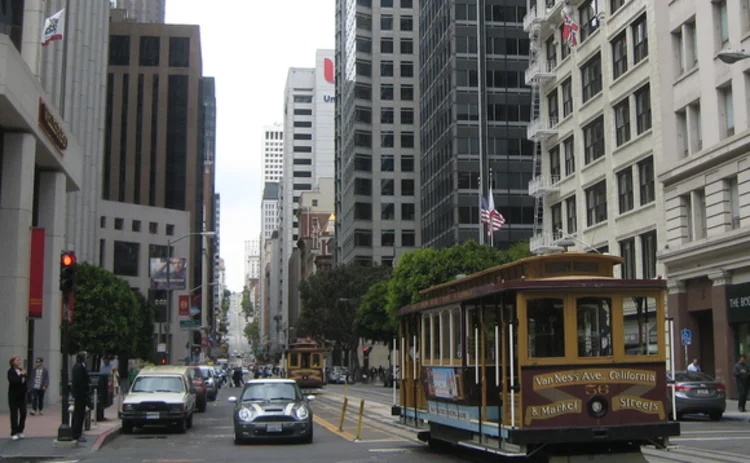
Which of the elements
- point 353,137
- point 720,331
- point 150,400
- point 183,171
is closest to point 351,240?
point 353,137

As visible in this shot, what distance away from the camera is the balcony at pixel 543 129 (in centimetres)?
5266

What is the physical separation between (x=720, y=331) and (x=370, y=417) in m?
14.7

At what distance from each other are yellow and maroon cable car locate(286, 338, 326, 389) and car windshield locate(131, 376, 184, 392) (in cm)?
3526

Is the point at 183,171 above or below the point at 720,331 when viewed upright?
above

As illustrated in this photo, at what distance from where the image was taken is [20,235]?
31750 mm

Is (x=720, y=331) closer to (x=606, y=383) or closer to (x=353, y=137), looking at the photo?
(x=606, y=383)

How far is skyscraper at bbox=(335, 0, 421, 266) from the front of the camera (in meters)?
107

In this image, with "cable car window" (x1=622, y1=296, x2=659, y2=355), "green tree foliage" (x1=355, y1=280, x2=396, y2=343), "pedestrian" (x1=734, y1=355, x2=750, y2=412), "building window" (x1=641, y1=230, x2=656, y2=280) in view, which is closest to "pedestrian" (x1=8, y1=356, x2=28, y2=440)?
"cable car window" (x1=622, y1=296, x2=659, y2=355)

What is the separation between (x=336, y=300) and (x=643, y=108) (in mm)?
52484

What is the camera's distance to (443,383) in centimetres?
1722

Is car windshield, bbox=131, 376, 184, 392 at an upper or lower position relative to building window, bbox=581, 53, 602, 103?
lower

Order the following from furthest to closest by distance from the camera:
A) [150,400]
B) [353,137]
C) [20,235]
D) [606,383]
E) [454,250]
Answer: [353,137] → [454,250] → [20,235] → [150,400] → [606,383]

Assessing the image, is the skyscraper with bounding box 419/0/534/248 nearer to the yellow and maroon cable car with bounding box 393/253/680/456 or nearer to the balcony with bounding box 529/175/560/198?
the balcony with bounding box 529/175/560/198

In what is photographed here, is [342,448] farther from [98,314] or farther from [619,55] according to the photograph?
[98,314]
